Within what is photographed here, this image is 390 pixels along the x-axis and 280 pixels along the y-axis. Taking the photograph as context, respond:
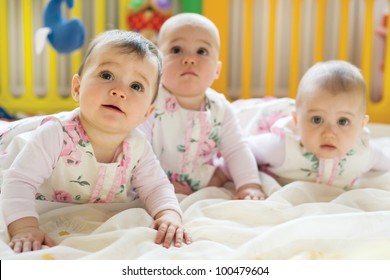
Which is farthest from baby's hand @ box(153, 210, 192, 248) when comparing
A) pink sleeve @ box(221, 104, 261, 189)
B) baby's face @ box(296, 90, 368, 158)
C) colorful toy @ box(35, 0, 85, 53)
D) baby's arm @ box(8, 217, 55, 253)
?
colorful toy @ box(35, 0, 85, 53)

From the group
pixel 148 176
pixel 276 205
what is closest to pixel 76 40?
pixel 148 176

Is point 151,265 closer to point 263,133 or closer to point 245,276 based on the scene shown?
point 245,276

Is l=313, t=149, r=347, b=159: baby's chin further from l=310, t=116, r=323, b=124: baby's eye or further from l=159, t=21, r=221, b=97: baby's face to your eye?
l=159, t=21, r=221, b=97: baby's face

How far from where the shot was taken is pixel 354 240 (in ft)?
3.24

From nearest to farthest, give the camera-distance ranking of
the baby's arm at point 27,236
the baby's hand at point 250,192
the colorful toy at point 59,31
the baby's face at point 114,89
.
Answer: the baby's arm at point 27,236 < the baby's face at point 114,89 < the baby's hand at point 250,192 < the colorful toy at point 59,31

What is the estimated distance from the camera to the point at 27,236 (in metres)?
0.95

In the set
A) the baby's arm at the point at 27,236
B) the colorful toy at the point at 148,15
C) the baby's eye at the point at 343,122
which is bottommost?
the baby's arm at the point at 27,236

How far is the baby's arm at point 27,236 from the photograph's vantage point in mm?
928

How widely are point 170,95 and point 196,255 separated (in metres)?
0.54

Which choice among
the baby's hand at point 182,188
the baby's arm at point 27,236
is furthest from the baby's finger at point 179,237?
the baby's hand at point 182,188

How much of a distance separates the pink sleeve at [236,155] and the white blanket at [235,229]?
13 centimetres

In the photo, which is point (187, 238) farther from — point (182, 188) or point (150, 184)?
point (182, 188)

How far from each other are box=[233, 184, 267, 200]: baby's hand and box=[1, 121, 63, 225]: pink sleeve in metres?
0.45

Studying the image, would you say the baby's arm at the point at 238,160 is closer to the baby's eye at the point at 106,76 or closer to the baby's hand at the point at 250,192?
the baby's hand at the point at 250,192
